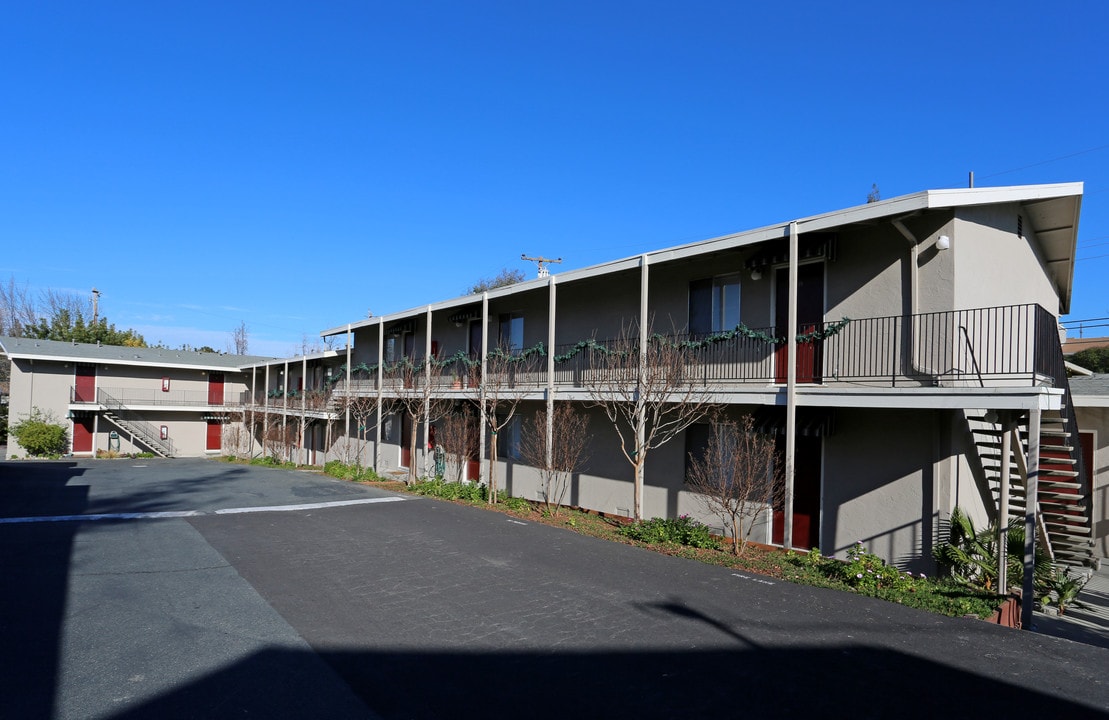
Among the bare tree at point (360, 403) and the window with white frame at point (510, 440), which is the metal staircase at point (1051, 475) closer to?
the window with white frame at point (510, 440)

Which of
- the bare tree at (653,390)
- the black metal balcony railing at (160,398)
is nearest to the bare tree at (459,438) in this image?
the bare tree at (653,390)

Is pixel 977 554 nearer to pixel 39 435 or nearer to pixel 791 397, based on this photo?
pixel 791 397

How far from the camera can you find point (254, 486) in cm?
1767

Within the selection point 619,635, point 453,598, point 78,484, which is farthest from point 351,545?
point 78,484

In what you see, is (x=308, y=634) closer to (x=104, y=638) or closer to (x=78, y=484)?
(x=104, y=638)

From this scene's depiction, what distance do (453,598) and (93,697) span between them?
3395 millimetres

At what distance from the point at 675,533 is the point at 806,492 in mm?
2487

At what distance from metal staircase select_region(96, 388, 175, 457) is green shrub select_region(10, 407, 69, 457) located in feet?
7.23

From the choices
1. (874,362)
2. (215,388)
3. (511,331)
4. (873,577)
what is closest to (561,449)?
(511,331)

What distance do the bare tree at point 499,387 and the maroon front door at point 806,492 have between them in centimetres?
614

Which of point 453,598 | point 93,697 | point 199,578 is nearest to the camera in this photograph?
point 93,697

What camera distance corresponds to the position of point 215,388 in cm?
3922

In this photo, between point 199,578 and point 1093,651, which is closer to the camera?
point 1093,651

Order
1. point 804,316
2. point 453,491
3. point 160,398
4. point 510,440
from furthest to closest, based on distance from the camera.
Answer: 1. point 160,398
2. point 510,440
3. point 453,491
4. point 804,316
